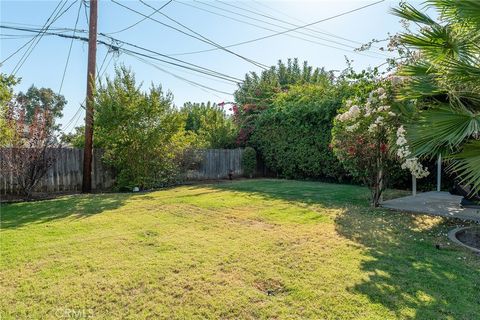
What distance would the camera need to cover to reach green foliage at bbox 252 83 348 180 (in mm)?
12200

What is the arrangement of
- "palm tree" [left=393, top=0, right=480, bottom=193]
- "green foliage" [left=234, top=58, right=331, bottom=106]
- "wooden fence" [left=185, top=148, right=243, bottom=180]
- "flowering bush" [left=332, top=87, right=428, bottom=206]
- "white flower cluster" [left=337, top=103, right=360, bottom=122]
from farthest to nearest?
"green foliage" [left=234, top=58, right=331, bottom=106] → "wooden fence" [left=185, top=148, right=243, bottom=180] → "white flower cluster" [left=337, top=103, right=360, bottom=122] → "flowering bush" [left=332, top=87, right=428, bottom=206] → "palm tree" [left=393, top=0, right=480, bottom=193]

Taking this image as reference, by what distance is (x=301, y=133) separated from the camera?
43.4 feet

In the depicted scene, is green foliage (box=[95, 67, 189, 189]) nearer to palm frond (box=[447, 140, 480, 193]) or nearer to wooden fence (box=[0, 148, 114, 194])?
wooden fence (box=[0, 148, 114, 194])

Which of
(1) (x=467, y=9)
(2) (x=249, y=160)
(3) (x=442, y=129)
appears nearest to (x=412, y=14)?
(1) (x=467, y=9)

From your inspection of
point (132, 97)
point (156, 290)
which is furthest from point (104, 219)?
point (132, 97)

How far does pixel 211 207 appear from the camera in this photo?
6867mm

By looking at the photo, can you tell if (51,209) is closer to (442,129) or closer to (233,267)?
(233,267)

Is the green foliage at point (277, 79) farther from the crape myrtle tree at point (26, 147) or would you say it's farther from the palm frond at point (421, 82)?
the palm frond at point (421, 82)

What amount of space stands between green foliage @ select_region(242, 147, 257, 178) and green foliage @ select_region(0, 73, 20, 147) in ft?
30.1

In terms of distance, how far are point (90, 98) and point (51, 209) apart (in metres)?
4.15

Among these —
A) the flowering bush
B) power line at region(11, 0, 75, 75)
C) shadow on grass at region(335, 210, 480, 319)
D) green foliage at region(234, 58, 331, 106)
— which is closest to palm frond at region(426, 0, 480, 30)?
the flowering bush

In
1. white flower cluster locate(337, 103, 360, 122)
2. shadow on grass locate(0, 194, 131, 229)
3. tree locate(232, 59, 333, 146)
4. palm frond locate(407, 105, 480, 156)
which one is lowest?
shadow on grass locate(0, 194, 131, 229)

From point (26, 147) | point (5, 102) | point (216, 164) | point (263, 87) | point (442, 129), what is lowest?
point (216, 164)

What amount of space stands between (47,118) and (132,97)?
241cm
